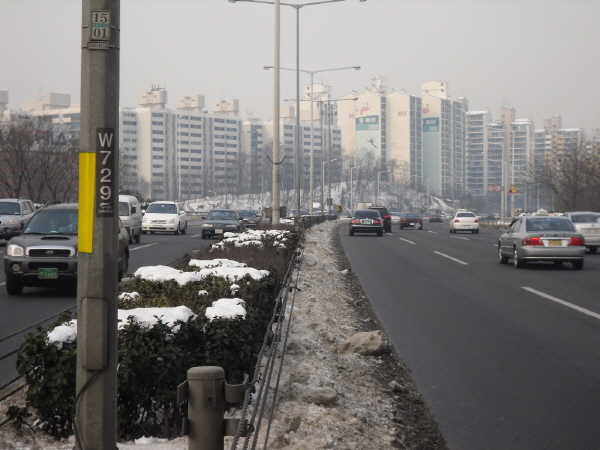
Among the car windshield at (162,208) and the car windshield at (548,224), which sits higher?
the car windshield at (162,208)

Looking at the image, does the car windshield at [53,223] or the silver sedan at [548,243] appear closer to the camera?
the car windshield at [53,223]

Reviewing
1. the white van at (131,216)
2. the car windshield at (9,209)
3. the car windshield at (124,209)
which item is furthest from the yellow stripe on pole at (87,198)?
the car windshield at (9,209)

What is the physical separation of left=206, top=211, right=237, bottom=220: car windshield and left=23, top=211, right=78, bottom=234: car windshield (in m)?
24.8

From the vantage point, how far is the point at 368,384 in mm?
8328

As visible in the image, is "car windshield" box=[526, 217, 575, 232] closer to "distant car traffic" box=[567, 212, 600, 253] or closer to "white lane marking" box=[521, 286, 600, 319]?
"white lane marking" box=[521, 286, 600, 319]

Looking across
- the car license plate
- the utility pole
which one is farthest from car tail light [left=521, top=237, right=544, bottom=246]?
the utility pole

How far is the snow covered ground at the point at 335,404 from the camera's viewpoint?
5875 mm

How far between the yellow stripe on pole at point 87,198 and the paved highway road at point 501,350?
3446mm

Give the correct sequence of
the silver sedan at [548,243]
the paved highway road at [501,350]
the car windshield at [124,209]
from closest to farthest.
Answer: the paved highway road at [501,350]
the silver sedan at [548,243]
the car windshield at [124,209]

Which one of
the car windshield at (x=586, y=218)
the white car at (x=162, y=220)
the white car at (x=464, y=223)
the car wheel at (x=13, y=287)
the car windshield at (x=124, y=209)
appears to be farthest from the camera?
the white car at (x=464, y=223)

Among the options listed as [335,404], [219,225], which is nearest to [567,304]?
[335,404]

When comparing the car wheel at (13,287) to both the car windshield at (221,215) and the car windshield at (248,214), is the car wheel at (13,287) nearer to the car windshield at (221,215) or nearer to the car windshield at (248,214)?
the car windshield at (221,215)

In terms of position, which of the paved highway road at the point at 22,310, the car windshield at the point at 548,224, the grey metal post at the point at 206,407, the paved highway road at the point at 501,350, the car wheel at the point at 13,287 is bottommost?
the paved highway road at the point at 501,350

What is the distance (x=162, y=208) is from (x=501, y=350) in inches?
1411
